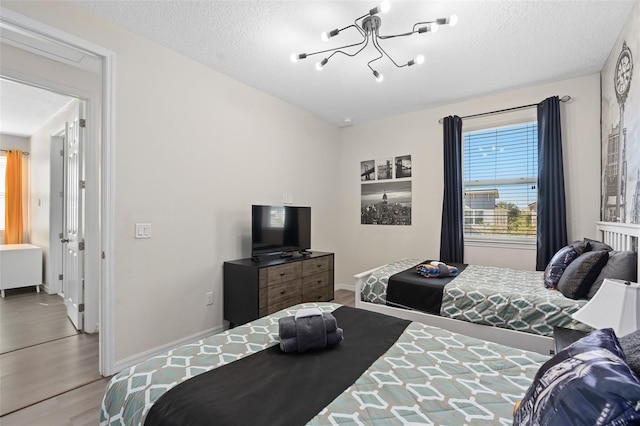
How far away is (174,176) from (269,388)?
7.36ft

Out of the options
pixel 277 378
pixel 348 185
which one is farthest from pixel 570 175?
pixel 277 378

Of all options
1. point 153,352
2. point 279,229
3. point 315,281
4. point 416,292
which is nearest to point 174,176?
point 279,229

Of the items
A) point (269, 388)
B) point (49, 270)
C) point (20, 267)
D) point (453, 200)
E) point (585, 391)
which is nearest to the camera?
point (585, 391)

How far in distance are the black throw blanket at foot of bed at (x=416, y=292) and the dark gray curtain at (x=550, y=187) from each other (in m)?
1.32

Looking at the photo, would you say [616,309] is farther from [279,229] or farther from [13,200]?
[13,200]

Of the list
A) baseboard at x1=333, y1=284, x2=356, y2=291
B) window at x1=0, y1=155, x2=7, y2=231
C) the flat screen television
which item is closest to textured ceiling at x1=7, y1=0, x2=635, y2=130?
the flat screen television

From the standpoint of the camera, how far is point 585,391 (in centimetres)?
65

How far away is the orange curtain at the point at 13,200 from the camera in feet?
16.4

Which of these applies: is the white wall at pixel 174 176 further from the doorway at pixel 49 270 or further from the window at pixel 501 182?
the window at pixel 501 182

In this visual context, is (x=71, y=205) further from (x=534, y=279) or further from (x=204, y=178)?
(x=534, y=279)

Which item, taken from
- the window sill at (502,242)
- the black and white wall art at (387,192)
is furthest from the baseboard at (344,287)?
the window sill at (502,242)

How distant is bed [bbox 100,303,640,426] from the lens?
0.94 m

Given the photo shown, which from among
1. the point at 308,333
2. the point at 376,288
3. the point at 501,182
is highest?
the point at 501,182

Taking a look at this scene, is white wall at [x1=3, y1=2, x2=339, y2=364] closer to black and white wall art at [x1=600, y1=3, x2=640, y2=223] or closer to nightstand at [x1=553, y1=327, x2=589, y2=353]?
nightstand at [x1=553, y1=327, x2=589, y2=353]
